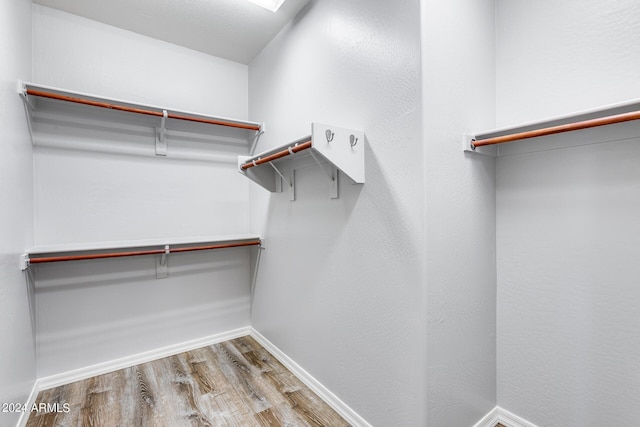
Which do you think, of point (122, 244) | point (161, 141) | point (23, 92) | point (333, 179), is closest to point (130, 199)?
point (122, 244)

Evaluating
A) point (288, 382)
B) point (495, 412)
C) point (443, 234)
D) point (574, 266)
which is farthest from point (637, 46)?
point (288, 382)

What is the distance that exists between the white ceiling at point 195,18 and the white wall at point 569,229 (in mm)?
1519

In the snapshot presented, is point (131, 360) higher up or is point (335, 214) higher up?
point (335, 214)

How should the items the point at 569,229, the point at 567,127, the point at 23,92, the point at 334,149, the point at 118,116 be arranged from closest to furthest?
1. the point at 567,127
2. the point at 569,229
3. the point at 334,149
4. the point at 23,92
5. the point at 118,116

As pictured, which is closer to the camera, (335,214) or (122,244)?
(335,214)

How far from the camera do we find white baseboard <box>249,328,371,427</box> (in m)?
1.68

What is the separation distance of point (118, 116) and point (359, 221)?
6.82 feet

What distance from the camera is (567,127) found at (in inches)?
47.1

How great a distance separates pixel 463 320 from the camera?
1.49 meters

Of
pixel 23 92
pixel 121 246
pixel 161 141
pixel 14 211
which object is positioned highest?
pixel 23 92

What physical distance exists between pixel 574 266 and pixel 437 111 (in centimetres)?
98

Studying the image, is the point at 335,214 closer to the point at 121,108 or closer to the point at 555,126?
the point at 555,126

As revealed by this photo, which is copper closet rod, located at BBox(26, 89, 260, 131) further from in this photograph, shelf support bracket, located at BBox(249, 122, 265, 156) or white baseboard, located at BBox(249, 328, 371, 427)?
white baseboard, located at BBox(249, 328, 371, 427)

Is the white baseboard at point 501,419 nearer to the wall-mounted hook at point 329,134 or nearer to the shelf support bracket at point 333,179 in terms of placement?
the shelf support bracket at point 333,179
